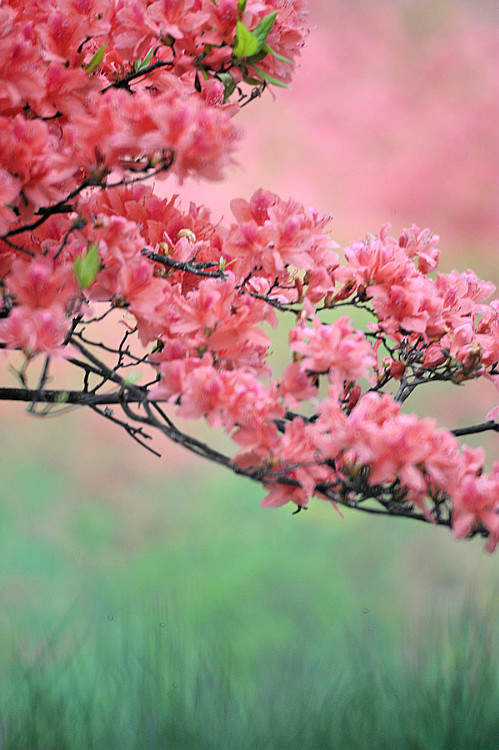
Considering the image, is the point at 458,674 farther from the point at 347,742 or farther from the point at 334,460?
the point at 334,460

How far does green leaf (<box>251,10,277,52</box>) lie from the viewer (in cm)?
91

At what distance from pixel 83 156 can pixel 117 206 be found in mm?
138

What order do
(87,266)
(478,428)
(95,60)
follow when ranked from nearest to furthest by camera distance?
(87,266) → (95,60) → (478,428)

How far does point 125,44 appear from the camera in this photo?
3.07 feet

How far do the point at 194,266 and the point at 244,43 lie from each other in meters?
0.27

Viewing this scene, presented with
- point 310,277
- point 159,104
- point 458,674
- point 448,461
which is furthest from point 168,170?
point 458,674

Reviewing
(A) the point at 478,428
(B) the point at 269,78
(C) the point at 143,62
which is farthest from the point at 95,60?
(A) the point at 478,428

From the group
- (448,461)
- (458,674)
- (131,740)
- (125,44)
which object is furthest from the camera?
(458,674)

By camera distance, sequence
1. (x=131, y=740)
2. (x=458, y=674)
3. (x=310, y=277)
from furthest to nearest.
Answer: (x=458, y=674)
(x=131, y=740)
(x=310, y=277)

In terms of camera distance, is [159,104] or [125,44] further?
[125,44]

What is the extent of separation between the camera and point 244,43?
3.01 ft

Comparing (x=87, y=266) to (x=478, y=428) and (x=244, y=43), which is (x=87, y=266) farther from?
(x=478, y=428)

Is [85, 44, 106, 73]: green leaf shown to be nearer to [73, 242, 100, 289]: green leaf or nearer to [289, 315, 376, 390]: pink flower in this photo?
[73, 242, 100, 289]: green leaf

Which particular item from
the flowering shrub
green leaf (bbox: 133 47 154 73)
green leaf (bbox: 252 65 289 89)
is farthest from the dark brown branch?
green leaf (bbox: 133 47 154 73)
